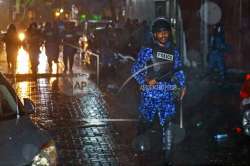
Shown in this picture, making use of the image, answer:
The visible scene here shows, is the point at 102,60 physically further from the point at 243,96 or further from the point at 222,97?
the point at 243,96

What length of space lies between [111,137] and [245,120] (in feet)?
7.50

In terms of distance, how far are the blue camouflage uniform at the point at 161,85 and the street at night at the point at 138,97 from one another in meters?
0.01

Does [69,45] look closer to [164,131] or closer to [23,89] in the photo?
[23,89]

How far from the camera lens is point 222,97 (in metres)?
14.6

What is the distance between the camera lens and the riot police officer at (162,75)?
805 centimetres

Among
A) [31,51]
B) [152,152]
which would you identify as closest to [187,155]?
[152,152]

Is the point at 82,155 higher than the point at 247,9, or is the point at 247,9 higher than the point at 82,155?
the point at 247,9

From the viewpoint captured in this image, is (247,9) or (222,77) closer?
(222,77)

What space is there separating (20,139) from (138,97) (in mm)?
8902

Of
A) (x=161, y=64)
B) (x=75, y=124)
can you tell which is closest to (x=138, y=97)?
(x=75, y=124)

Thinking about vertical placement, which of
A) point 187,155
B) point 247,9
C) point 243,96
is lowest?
point 187,155

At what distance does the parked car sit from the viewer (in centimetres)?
527

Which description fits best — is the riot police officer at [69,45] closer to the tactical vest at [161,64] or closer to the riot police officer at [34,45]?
the riot police officer at [34,45]

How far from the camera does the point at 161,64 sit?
8.11 metres
